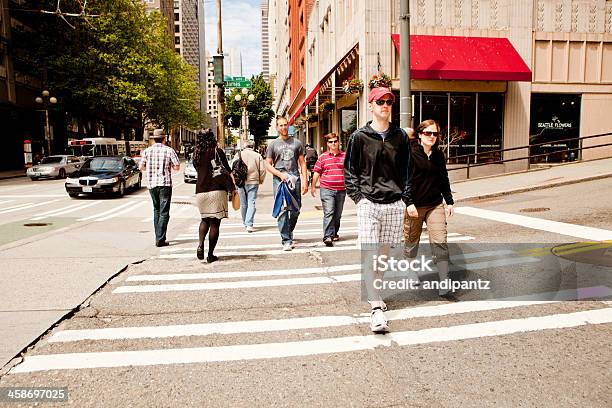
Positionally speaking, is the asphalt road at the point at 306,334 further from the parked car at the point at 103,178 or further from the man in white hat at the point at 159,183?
the parked car at the point at 103,178

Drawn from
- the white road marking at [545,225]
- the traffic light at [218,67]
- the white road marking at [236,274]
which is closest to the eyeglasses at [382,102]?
the white road marking at [236,274]

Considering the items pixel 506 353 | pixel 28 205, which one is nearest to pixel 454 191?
pixel 506 353

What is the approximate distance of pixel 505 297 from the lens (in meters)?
5.26

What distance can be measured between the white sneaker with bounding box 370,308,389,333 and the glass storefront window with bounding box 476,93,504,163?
18.4m

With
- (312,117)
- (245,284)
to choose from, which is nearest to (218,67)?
(245,284)

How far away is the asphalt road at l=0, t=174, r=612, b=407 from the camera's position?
3314 mm

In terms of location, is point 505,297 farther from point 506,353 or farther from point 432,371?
point 432,371

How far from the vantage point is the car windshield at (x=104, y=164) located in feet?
66.9

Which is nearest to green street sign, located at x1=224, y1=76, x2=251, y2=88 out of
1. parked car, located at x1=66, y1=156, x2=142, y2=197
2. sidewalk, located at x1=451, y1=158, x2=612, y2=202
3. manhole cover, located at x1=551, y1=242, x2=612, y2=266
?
parked car, located at x1=66, y1=156, x2=142, y2=197

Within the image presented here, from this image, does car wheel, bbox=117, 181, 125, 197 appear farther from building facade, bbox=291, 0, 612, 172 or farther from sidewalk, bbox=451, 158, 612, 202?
sidewalk, bbox=451, 158, 612, 202

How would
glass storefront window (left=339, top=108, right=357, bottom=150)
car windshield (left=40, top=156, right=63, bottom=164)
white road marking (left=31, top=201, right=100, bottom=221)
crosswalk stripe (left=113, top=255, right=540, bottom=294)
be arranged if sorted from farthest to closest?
car windshield (left=40, top=156, right=63, bottom=164)
glass storefront window (left=339, top=108, right=357, bottom=150)
white road marking (left=31, top=201, right=100, bottom=221)
crosswalk stripe (left=113, top=255, right=540, bottom=294)

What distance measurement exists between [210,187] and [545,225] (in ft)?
20.5

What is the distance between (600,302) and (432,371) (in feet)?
8.16

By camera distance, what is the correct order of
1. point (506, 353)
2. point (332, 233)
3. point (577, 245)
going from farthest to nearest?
point (332, 233) → point (577, 245) → point (506, 353)
